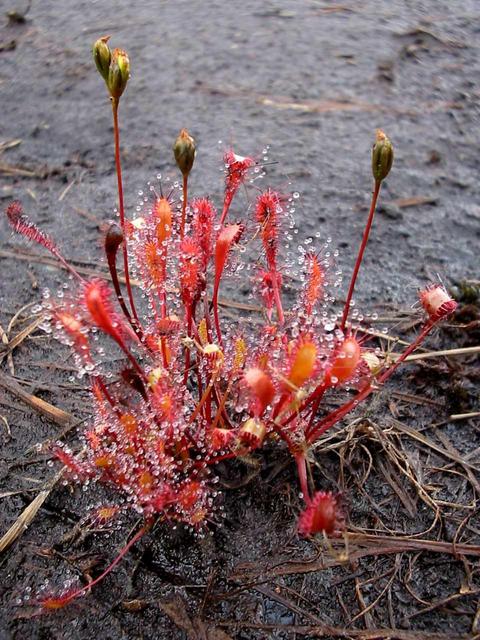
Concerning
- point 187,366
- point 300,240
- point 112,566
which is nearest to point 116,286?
point 187,366

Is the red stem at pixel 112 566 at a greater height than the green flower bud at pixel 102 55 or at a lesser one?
lesser

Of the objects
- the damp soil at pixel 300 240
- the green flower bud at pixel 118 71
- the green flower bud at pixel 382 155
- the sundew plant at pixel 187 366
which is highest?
the green flower bud at pixel 118 71

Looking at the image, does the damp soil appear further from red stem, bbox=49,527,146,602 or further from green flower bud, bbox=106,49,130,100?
green flower bud, bbox=106,49,130,100

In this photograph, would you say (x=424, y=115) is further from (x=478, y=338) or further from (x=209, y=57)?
(x=478, y=338)

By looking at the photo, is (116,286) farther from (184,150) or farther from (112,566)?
(112,566)

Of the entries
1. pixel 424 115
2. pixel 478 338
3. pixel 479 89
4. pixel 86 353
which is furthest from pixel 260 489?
pixel 479 89

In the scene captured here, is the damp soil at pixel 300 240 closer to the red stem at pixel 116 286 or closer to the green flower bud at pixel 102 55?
the red stem at pixel 116 286

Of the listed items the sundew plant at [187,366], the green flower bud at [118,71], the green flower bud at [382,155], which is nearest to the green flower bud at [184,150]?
the sundew plant at [187,366]
